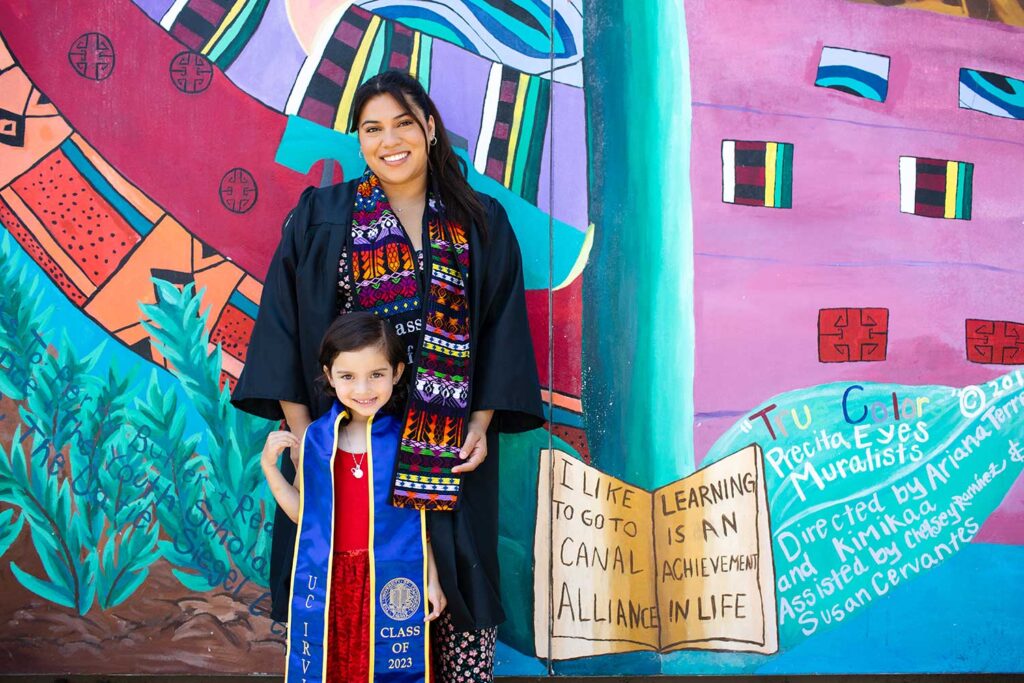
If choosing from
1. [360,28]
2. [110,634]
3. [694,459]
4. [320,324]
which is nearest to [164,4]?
[360,28]

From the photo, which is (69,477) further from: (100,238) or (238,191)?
(238,191)

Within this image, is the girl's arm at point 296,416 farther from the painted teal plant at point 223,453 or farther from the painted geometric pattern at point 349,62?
the painted geometric pattern at point 349,62

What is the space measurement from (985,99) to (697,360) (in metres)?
1.37

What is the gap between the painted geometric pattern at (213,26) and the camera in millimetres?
3082

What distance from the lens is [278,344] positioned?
248 centimetres

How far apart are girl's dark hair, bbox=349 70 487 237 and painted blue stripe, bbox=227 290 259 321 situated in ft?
2.35

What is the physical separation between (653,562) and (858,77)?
1774 millimetres

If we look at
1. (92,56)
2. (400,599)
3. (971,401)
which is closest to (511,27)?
(92,56)

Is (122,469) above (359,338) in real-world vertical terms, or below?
below

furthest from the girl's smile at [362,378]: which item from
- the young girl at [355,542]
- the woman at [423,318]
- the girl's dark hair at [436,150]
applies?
the girl's dark hair at [436,150]

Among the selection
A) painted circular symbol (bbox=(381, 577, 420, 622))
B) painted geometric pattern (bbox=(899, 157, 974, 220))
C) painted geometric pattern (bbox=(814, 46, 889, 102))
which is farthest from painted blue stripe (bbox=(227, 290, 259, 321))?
painted geometric pattern (bbox=(899, 157, 974, 220))

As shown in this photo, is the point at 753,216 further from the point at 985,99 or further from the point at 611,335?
the point at 985,99

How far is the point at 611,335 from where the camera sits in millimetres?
3156

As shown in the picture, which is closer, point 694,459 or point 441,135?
point 441,135
